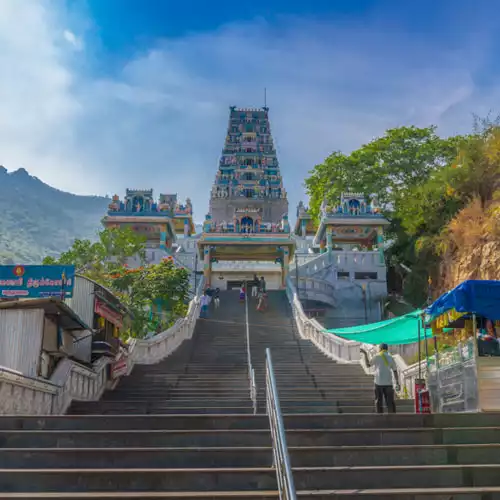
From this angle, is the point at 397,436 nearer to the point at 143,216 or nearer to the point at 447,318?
the point at 447,318

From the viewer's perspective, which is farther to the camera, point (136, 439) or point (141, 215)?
point (141, 215)

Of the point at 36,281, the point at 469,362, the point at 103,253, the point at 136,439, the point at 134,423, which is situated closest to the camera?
the point at 136,439

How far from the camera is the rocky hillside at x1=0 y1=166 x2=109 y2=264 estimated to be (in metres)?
134

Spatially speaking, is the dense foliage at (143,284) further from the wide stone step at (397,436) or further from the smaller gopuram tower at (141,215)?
the wide stone step at (397,436)

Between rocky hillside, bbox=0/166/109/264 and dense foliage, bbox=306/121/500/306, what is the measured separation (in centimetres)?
9013

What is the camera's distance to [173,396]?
1229cm

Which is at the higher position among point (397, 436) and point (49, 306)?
point (49, 306)

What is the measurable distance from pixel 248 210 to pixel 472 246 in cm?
1744

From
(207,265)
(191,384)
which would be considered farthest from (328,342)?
(207,265)

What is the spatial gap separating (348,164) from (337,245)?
266 inches

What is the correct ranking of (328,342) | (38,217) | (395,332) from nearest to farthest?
(395,332) → (328,342) → (38,217)

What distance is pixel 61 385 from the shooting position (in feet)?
33.4

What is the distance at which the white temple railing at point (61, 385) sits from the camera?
8375mm

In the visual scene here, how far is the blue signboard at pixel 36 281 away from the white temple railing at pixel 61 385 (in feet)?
5.96
